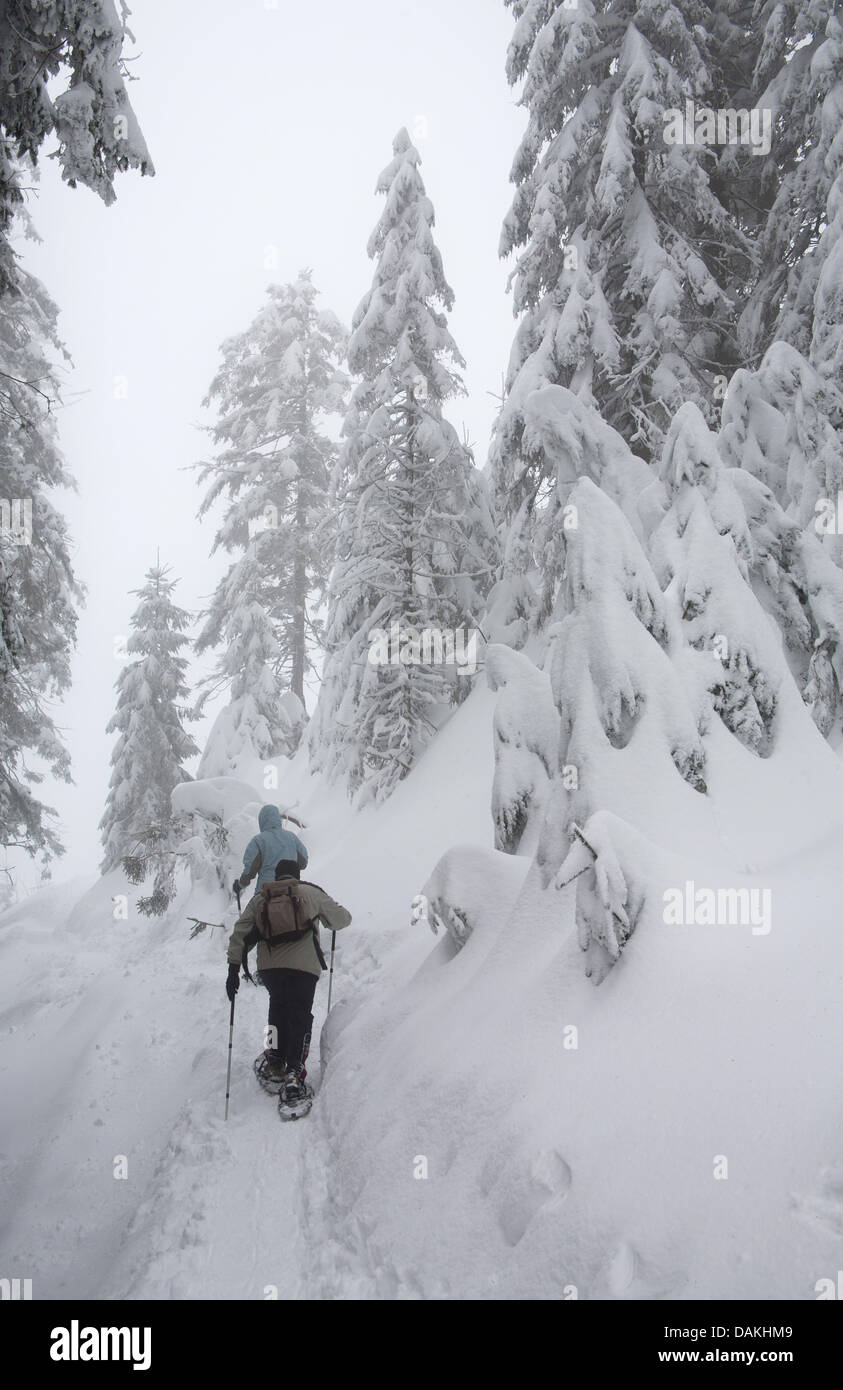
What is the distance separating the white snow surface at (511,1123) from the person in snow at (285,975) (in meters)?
0.37

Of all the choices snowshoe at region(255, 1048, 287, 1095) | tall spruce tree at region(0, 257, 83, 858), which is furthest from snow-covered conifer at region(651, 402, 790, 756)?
tall spruce tree at region(0, 257, 83, 858)

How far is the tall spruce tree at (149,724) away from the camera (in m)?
23.0

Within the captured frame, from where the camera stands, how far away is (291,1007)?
20.6 feet

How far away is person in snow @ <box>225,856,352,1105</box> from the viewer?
6270mm

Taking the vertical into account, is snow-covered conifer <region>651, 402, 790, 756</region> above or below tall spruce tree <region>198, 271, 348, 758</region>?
below

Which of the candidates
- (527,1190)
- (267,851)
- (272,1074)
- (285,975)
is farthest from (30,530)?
(527,1190)

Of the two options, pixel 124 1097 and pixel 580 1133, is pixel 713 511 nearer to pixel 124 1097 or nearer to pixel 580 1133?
pixel 580 1133

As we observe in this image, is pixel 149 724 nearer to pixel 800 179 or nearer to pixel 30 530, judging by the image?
pixel 30 530

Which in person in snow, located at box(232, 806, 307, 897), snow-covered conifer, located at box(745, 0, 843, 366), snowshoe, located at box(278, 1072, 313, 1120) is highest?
snow-covered conifer, located at box(745, 0, 843, 366)

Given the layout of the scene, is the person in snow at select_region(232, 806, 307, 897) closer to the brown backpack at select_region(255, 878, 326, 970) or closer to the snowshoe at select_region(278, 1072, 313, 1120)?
the brown backpack at select_region(255, 878, 326, 970)

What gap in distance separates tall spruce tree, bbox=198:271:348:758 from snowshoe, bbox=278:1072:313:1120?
1508 centimetres

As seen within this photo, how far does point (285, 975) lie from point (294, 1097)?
3.06 ft

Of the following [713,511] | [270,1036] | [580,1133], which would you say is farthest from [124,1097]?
[713,511]
